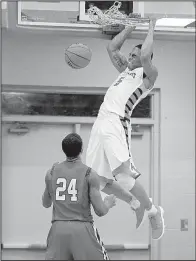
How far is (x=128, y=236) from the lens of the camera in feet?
17.5

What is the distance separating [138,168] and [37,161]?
0.68 meters

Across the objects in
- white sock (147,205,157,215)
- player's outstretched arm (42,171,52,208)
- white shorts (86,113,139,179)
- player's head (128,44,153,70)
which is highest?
player's head (128,44,153,70)

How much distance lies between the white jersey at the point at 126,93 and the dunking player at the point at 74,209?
0.37m

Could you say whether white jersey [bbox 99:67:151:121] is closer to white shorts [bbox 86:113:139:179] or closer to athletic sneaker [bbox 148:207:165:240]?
white shorts [bbox 86:113:139:179]

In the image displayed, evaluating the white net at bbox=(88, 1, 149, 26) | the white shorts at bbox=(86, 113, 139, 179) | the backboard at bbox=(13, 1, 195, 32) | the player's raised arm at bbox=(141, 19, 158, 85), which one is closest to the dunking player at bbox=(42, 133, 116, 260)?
the white shorts at bbox=(86, 113, 139, 179)

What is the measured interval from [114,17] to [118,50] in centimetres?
20

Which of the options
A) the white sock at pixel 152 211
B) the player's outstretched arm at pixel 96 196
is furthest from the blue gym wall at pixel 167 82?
the player's outstretched arm at pixel 96 196

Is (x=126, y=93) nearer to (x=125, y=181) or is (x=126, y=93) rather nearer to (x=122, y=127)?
(x=122, y=127)

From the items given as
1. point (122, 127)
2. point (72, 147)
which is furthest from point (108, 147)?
point (72, 147)

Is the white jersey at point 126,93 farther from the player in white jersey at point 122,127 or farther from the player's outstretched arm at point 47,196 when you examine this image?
the player's outstretched arm at point 47,196

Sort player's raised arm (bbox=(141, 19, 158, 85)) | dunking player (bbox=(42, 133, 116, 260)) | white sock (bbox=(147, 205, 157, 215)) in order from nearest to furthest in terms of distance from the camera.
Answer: dunking player (bbox=(42, 133, 116, 260)) → player's raised arm (bbox=(141, 19, 158, 85)) → white sock (bbox=(147, 205, 157, 215))

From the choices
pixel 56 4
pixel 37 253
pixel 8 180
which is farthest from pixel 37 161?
pixel 56 4

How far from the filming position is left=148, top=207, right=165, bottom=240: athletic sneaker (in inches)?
191

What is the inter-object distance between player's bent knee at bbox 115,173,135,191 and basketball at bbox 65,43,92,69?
722 millimetres
